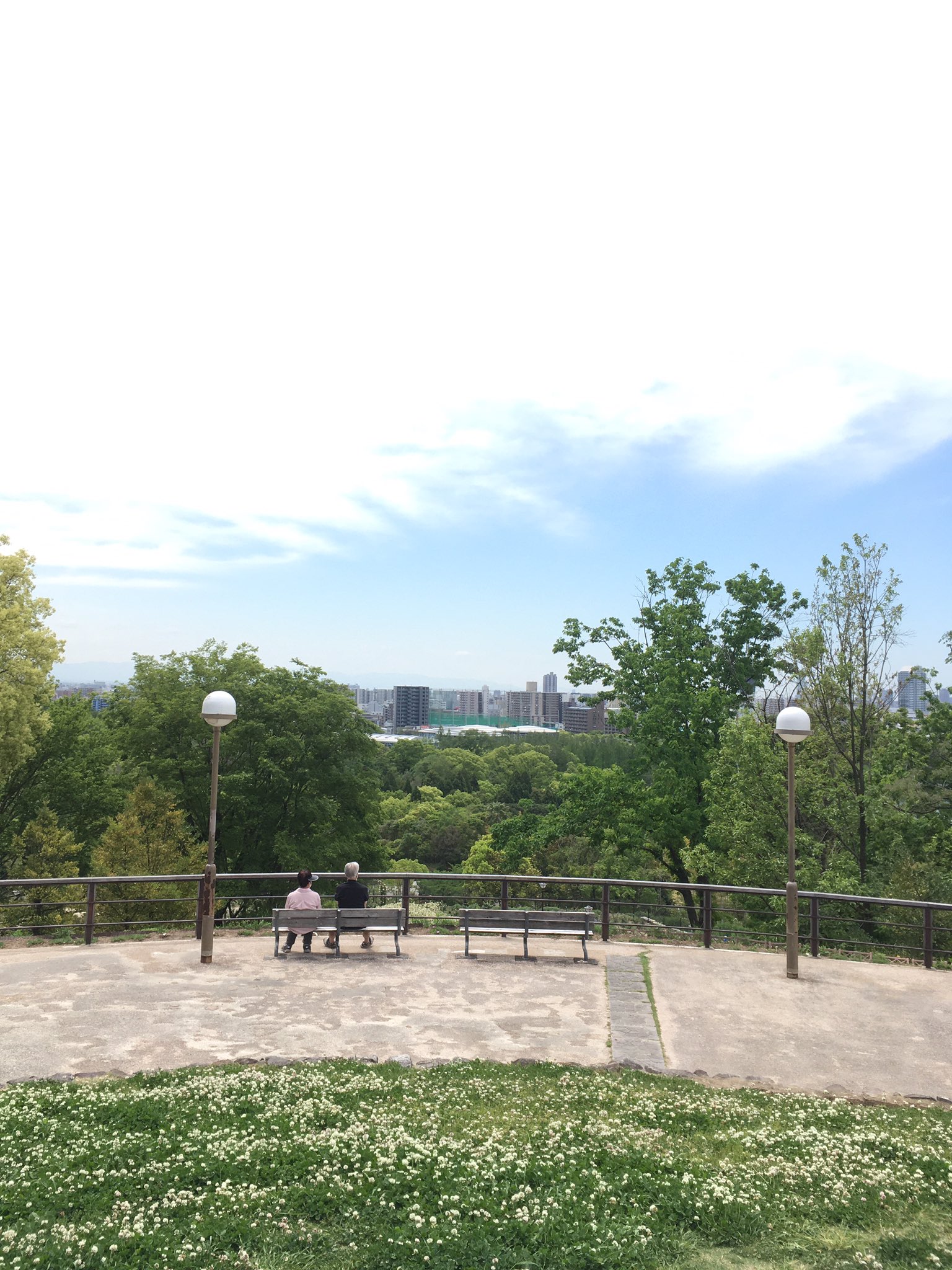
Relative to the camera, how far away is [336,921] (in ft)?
39.3

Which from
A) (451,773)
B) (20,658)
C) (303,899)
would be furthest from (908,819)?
(451,773)

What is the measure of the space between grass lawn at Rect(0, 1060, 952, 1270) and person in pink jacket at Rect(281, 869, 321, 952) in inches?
188

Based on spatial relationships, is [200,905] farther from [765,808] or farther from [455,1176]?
[765,808]

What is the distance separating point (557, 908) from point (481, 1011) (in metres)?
11.4

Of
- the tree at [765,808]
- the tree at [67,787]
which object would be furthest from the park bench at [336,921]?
the tree at [67,787]

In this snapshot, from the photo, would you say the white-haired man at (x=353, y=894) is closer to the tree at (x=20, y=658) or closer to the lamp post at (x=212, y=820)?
the lamp post at (x=212, y=820)

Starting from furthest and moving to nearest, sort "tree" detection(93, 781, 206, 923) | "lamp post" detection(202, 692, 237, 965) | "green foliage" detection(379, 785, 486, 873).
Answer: "green foliage" detection(379, 785, 486, 873)
"tree" detection(93, 781, 206, 923)
"lamp post" detection(202, 692, 237, 965)

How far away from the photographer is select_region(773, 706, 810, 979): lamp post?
446 inches

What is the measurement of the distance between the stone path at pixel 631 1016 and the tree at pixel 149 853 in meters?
14.1

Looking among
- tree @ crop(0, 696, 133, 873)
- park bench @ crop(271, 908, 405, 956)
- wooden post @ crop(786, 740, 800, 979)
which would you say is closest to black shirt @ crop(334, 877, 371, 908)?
park bench @ crop(271, 908, 405, 956)

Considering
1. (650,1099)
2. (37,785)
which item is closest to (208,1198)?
(650,1099)

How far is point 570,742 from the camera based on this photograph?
148375 millimetres

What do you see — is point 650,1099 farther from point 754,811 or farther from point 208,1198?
point 754,811

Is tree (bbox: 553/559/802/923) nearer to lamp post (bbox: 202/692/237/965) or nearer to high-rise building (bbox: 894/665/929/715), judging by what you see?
high-rise building (bbox: 894/665/929/715)
